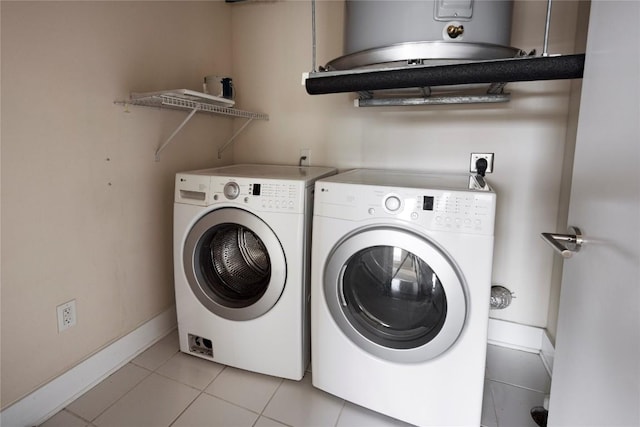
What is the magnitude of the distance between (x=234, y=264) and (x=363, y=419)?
866 millimetres

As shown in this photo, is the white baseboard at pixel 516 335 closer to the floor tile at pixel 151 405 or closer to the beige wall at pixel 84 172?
the floor tile at pixel 151 405

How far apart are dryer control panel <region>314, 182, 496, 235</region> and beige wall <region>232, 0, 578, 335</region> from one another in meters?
0.76

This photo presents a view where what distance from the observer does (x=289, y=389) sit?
1479 millimetres

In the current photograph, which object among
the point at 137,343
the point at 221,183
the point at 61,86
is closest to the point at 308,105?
the point at 221,183

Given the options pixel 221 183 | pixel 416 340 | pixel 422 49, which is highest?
pixel 422 49

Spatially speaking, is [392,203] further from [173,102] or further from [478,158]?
[173,102]

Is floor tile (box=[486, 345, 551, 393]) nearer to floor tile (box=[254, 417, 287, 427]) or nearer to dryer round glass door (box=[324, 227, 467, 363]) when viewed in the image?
dryer round glass door (box=[324, 227, 467, 363])

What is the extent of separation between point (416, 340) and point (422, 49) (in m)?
1.03

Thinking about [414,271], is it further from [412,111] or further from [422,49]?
[412,111]

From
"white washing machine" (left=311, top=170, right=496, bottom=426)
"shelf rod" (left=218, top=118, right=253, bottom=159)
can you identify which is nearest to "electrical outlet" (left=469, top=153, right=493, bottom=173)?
"white washing machine" (left=311, top=170, right=496, bottom=426)

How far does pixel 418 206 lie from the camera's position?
1142 millimetres

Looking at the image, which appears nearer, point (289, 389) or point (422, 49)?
point (422, 49)

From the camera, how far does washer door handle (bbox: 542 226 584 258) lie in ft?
2.46

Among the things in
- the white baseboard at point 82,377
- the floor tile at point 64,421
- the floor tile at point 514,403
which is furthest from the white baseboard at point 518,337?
the floor tile at point 64,421
